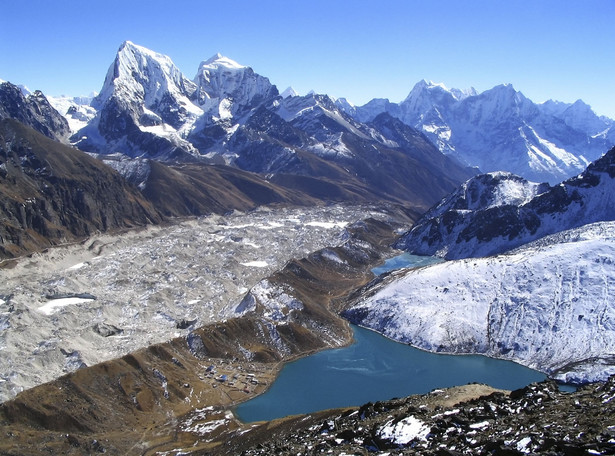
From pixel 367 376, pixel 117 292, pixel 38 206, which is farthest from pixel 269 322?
pixel 38 206

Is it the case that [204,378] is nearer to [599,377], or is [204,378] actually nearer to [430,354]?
[430,354]

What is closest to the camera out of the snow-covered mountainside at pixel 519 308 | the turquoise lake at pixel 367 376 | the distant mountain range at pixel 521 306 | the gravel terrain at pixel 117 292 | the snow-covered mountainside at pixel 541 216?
the turquoise lake at pixel 367 376

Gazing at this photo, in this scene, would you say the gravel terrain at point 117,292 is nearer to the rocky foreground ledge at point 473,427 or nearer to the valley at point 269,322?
the valley at point 269,322

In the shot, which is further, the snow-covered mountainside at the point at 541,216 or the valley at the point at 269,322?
the snow-covered mountainside at the point at 541,216

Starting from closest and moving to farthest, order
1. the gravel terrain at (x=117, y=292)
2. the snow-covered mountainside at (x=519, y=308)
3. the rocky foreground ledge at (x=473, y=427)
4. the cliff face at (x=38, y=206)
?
1. the rocky foreground ledge at (x=473, y=427)
2. the gravel terrain at (x=117, y=292)
3. the snow-covered mountainside at (x=519, y=308)
4. the cliff face at (x=38, y=206)

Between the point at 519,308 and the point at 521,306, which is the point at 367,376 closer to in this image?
the point at 519,308

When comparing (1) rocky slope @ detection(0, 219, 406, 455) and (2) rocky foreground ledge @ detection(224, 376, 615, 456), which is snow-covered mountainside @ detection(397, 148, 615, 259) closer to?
(1) rocky slope @ detection(0, 219, 406, 455)

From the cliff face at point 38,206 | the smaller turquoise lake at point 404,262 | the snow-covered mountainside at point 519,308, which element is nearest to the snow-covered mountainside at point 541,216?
the smaller turquoise lake at point 404,262

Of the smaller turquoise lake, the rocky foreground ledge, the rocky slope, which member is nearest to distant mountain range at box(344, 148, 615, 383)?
the rocky slope
